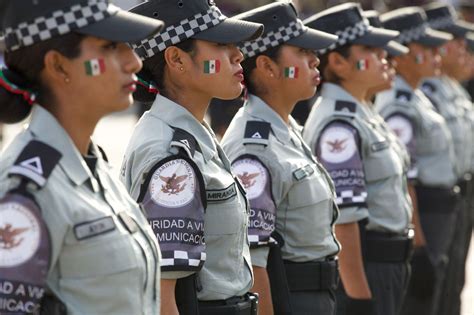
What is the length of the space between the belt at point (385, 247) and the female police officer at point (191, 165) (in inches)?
76.7

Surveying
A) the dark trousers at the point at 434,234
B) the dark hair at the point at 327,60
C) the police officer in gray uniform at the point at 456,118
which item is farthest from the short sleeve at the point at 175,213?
the police officer in gray uniform at the point at 456,118

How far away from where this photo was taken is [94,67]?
3273 mm

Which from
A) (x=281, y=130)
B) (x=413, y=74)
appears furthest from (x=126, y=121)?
(x=281, y=130)

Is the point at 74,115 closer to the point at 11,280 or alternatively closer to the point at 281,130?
the point at 11,280

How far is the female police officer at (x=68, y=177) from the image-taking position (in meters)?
3.06

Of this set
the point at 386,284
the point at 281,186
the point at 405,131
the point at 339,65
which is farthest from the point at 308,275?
the point at 405,131

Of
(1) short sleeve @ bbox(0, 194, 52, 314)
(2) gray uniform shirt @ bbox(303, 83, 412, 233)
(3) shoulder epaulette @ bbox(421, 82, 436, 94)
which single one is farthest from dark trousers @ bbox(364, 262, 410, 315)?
(3) shoulder epaulette @ bbox(421, 82, 436, 94)

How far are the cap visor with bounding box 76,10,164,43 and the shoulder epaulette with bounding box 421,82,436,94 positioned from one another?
6321 millimetres

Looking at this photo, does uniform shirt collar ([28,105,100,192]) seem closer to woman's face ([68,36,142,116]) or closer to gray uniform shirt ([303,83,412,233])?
woman's face ([68,36,142,116])

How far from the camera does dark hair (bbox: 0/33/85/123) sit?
326 cm

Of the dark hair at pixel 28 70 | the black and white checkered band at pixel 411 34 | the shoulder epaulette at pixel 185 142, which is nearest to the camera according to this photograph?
the dark hair at pixel 28 70

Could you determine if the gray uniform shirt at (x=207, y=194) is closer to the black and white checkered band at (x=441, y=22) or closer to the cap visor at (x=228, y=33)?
the cap visor at (x=228, y=33)

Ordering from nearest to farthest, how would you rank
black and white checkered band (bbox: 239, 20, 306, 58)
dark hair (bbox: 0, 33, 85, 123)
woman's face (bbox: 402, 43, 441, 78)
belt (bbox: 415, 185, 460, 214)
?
dark hair (bbox: 0, 33, 85, 123) < black and white checkered band (bbox: 239, 20, 306, 58) < belt (bbox: 415, 185, 460, 214) < woman's face (bbox: 402, 43, 441, 78)

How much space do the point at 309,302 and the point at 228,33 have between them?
1.34 m
